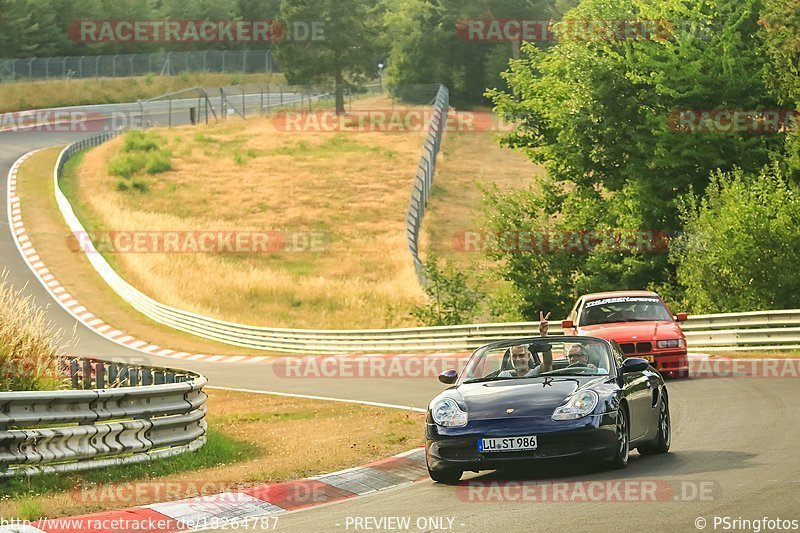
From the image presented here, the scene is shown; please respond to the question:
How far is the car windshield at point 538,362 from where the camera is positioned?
478 inches

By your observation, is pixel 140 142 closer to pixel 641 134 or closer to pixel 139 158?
pixel 139 158

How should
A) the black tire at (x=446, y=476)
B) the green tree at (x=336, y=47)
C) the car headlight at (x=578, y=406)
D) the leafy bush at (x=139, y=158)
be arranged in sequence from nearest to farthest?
the car headlight at (x=578, y=406), the black tire at (x=446, y=476), the leafy bush at (x=139, y=158), the green tree at (x=336, y=47)

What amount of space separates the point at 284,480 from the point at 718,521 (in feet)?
14.7

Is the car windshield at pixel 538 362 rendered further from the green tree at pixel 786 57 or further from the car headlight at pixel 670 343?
the green tree at pixel 786 57

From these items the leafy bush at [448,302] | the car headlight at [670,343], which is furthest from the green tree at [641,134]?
the car headlight at [670,343]

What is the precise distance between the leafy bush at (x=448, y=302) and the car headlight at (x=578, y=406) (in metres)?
26.7

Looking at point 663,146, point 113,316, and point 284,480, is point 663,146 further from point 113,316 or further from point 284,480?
point 284,480

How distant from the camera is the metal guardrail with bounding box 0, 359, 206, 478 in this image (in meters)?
11.1

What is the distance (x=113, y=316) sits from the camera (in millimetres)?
42594

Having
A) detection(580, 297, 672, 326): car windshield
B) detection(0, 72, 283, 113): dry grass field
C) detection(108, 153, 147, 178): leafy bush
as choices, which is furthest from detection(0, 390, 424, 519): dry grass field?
detection(0, 72, 283, 113): dry grass field

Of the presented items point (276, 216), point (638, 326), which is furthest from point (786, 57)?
point (276, 216)

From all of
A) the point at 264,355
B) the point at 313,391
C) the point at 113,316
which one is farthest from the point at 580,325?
the point at 113,316

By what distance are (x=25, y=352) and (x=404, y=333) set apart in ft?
67.5

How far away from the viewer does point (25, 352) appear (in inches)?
552
